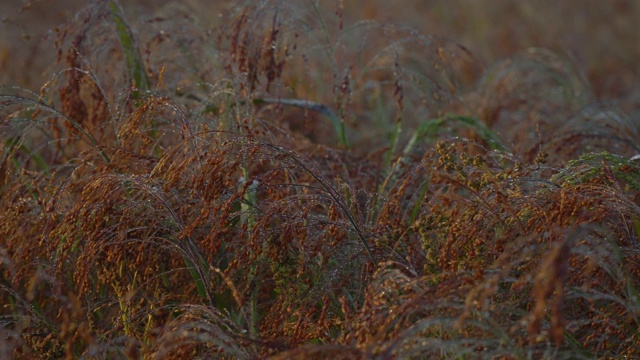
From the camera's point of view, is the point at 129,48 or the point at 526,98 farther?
the point at 526,98

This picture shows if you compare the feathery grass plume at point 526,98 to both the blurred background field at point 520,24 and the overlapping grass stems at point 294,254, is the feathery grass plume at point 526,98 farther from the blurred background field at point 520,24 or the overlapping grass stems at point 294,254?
the overlapping grass stems at point 294,254

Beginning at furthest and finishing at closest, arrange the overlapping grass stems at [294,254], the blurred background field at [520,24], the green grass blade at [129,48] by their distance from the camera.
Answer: the blurred background field at [520,24] < the green grass blade at [129,48] < the overlapping grass stems at [294,254]

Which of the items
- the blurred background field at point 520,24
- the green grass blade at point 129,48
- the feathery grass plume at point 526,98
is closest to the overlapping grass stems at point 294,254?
the green grass blade at point 129,48

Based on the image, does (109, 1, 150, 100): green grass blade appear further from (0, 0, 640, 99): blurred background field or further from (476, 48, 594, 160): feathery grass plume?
(0, 0, 640, 99): blurred background field

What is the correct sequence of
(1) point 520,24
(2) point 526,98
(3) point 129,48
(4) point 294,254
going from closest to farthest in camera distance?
(4) point 294,254, (3) point 129,48, (2) point 526,98, (1) point 520,24

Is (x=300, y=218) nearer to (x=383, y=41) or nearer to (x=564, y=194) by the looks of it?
(x=564, y=194)

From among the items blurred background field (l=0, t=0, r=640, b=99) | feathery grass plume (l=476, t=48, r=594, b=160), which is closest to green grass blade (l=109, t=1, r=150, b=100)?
feathery grass plume (l=476, t=48, r=594, b=160)

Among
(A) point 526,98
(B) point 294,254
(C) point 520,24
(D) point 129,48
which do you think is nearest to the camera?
(B) point 294,254

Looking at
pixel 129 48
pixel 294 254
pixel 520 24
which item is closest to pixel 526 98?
pixel 129 48

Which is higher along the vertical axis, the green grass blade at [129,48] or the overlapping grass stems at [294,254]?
the green grass blade at [129,48]

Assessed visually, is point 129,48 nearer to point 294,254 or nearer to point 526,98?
point 294,254

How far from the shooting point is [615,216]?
2510mm

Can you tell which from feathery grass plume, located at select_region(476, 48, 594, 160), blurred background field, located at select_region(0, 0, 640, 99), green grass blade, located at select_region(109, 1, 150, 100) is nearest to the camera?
green grass blade, located at select_region(109, 1, 150, 100)

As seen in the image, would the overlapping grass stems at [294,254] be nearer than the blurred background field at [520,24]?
Yes
